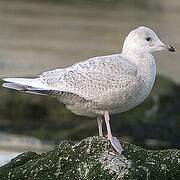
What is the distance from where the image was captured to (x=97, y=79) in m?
8.75

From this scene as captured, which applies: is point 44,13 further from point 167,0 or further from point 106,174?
point 106,174

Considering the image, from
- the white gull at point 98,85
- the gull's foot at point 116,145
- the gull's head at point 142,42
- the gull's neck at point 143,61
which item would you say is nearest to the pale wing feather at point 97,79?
the white gull at point 98,85

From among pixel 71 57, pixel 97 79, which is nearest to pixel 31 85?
pixel 97 79

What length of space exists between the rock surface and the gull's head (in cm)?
99

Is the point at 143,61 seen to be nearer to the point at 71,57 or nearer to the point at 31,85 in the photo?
the point at 31,85

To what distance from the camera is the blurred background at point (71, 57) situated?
1748 cm

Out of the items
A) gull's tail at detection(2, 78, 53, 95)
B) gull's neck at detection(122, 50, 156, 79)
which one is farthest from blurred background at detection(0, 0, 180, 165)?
gull's neck at detection(122, 50, 156, 79)

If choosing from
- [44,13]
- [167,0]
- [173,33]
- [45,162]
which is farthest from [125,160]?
[167,0]

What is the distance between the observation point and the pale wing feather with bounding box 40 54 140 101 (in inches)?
343

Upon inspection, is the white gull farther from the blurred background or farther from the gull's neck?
the blurred background

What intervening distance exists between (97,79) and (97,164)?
0.87m

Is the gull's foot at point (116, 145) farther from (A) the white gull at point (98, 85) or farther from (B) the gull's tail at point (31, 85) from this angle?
(B) the gull's tail at point (31, 85)

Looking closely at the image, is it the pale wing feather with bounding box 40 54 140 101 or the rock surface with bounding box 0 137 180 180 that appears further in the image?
the pale wing feather with bounding box 40 54 140 101

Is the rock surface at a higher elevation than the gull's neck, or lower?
lower
